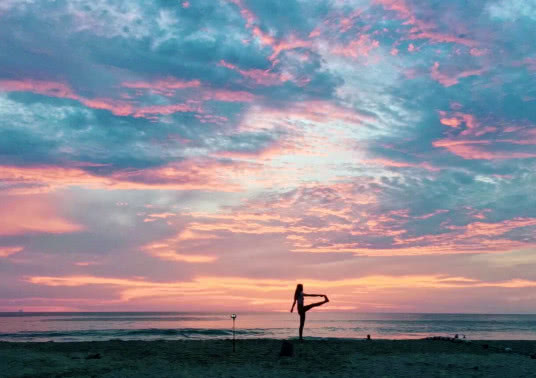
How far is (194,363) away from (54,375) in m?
5.46

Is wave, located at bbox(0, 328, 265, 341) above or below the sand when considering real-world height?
below

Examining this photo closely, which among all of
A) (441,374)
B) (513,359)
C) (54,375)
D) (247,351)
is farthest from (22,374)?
(513,359)

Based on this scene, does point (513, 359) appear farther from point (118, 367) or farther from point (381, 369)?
point (118, 367)

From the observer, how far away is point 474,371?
16469mm

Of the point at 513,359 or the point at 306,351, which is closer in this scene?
the point at 513,359

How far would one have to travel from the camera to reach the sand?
16.0 meters

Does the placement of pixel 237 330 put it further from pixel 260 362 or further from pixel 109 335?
pixel 260 362

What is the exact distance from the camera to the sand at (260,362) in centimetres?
1605

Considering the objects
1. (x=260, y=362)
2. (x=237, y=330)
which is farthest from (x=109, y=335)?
(x=260, y=362)

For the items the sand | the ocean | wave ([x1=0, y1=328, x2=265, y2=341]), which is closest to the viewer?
the sand

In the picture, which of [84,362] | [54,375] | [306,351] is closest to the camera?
[54,375]

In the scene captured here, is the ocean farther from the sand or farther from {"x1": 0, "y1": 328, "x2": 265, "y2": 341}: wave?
the sand

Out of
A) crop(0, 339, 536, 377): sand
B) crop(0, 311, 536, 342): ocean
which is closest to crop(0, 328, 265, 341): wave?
crop(0, 311, 536, 342): ocean

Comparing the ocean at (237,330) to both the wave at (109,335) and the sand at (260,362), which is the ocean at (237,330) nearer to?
the wave at (109,335)
